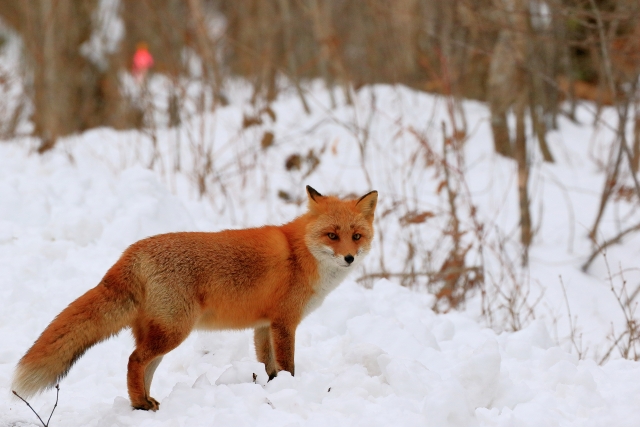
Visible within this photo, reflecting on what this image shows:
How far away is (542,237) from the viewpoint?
33.8 feet

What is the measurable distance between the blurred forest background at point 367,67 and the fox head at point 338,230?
2.71m

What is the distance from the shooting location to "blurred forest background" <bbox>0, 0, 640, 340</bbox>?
893cm

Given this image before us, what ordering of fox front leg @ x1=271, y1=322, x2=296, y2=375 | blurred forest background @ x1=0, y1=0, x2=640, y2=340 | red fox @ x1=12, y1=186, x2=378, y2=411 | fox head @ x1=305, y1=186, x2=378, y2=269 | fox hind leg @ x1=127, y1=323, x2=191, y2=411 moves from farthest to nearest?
blurred forest background @ x1=0, y1=0, x2=640, y2=340 → fox head @ x1=305, y1=186, x2=378, y2=269 → fox front leg @ x1=271, y1=322, x2=296, y2=375 → fox hind leg @ x1=127, y1=323, x2=191, y2=411 → red fox @ x1=12, y1=186, x2=378, y2=411

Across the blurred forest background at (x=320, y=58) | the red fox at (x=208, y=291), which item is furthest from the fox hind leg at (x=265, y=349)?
the blurred forest background at (x=320, y=58)

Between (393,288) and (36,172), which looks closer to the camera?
(393,288)

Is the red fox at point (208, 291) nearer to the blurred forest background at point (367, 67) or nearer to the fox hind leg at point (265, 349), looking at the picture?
the fox hind leg at point (265, 349)

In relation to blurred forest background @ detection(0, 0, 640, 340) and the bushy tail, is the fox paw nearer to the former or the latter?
the bushy tail

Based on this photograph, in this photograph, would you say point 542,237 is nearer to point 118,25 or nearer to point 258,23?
point 258,23

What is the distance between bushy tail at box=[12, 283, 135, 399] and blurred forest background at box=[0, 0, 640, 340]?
4.09 meters

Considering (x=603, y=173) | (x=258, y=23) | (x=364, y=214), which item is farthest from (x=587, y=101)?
(x=364, y=214)

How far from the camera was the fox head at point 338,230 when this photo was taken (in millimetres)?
4016

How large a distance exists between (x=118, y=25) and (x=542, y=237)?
1284cm

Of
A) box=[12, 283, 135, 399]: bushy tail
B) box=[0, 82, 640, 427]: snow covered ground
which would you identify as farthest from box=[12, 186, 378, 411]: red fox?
box=[0, 82, 640, 427]: snow covered ground

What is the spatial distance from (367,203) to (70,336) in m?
2.18
